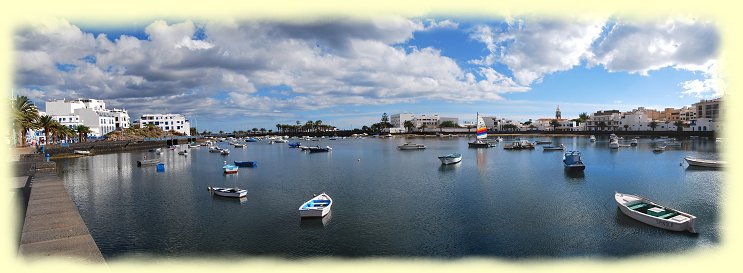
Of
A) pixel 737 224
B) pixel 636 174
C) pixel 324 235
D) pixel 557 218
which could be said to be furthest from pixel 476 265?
pixel 636 174

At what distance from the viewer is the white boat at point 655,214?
2216cm

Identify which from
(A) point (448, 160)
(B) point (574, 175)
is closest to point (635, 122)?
(A) point (448, 160)

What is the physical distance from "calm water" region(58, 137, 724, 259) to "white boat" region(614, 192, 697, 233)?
0.49 m

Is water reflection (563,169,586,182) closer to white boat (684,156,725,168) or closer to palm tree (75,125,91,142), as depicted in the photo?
white boat (684,156,725,168)

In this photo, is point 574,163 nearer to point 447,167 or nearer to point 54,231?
point 447,167

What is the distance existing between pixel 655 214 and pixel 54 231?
32834mm

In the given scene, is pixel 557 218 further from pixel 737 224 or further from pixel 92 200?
pixel 92 200

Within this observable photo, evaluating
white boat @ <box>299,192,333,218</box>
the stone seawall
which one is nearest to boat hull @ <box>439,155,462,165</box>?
white boat @ <box>299,192,333,218</box>

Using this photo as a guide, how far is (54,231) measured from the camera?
58.5 ft

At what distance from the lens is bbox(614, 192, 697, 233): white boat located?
2216 centimetres

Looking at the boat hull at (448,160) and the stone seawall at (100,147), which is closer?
the boat hull at (448,160)

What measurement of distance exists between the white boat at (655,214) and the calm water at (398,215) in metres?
0.49

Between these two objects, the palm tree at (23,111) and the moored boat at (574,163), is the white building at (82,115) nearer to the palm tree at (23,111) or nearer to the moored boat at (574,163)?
the palm tree at (23,111)

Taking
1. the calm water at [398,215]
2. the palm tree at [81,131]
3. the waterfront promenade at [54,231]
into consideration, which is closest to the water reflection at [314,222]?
the calm water at [398,215]
